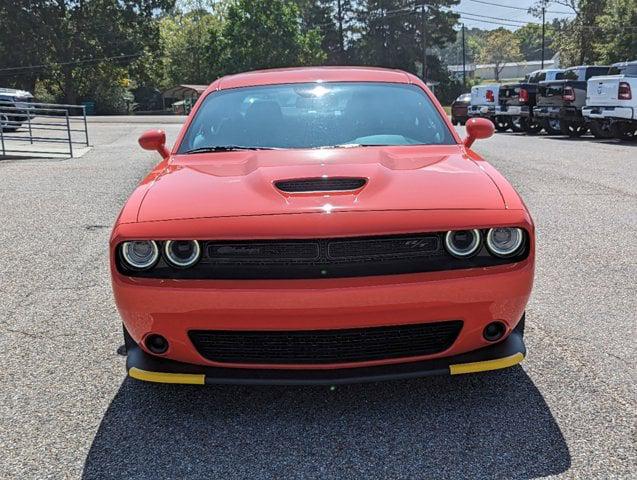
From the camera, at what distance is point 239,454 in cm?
266

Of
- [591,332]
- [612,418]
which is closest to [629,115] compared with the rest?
[591,332]

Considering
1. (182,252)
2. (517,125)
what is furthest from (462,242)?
(517,125)

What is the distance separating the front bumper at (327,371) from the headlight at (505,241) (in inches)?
16.4

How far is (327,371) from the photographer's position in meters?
2.73

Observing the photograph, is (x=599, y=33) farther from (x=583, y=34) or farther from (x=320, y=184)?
(x=320, y=184)

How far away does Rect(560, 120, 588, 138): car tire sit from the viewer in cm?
1881

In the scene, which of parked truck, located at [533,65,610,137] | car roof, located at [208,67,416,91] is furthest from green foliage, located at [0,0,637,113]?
car roof, located at [208,67,416,91]

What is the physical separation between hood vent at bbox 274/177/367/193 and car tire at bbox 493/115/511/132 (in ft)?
70.3

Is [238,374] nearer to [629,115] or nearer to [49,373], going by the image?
[49,373]

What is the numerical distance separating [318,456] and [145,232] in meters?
1.14

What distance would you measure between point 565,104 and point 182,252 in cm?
1759

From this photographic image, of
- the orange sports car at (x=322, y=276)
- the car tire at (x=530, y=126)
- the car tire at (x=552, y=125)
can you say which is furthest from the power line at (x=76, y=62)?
the orange sports car at (x=322, y=276)

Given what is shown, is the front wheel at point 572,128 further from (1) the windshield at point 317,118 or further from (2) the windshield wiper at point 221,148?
(2) the windshield wiper at point 221,148

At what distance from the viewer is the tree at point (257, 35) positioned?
6750cm
